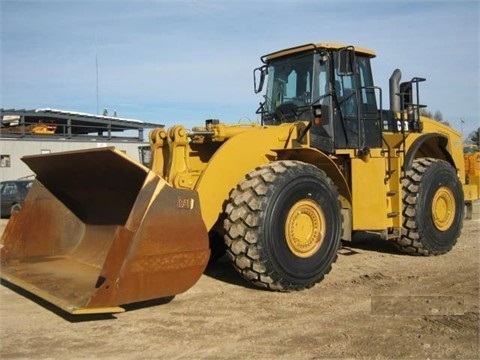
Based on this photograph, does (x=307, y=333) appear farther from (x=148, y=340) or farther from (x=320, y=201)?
(x=320, y=201)

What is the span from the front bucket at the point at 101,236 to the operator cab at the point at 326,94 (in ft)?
8.34

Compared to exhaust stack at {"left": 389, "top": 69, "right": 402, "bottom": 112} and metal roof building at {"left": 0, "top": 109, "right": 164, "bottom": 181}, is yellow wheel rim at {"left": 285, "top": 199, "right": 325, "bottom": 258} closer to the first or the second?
exhaust stack at {"left": 389, "top": 69, "right": 402, "bottom": 112}

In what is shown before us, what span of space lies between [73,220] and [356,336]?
12.7 ft

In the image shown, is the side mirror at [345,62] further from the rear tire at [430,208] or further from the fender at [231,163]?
the rear tire at [430,208]

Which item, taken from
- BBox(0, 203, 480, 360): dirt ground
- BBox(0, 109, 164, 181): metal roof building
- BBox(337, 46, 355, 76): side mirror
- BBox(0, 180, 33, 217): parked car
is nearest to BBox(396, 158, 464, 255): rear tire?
BBox(0, 203, 480, 360): dirt ground

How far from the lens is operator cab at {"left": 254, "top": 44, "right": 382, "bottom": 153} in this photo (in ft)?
23.4

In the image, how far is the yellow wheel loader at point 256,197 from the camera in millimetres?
4961

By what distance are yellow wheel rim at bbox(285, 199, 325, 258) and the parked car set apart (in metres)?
14.5

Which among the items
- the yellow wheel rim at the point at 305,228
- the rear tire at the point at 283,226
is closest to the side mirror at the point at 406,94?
the rear tire at the point at 283,226

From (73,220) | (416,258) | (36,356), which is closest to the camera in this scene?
(36,356)

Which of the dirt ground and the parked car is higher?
the parked car

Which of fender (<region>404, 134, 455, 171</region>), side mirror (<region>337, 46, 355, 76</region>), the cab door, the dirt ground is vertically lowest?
the dirt ground

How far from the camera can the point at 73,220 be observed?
6879 millimetres

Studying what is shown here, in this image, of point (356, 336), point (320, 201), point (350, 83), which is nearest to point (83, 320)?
point (356, 336)
